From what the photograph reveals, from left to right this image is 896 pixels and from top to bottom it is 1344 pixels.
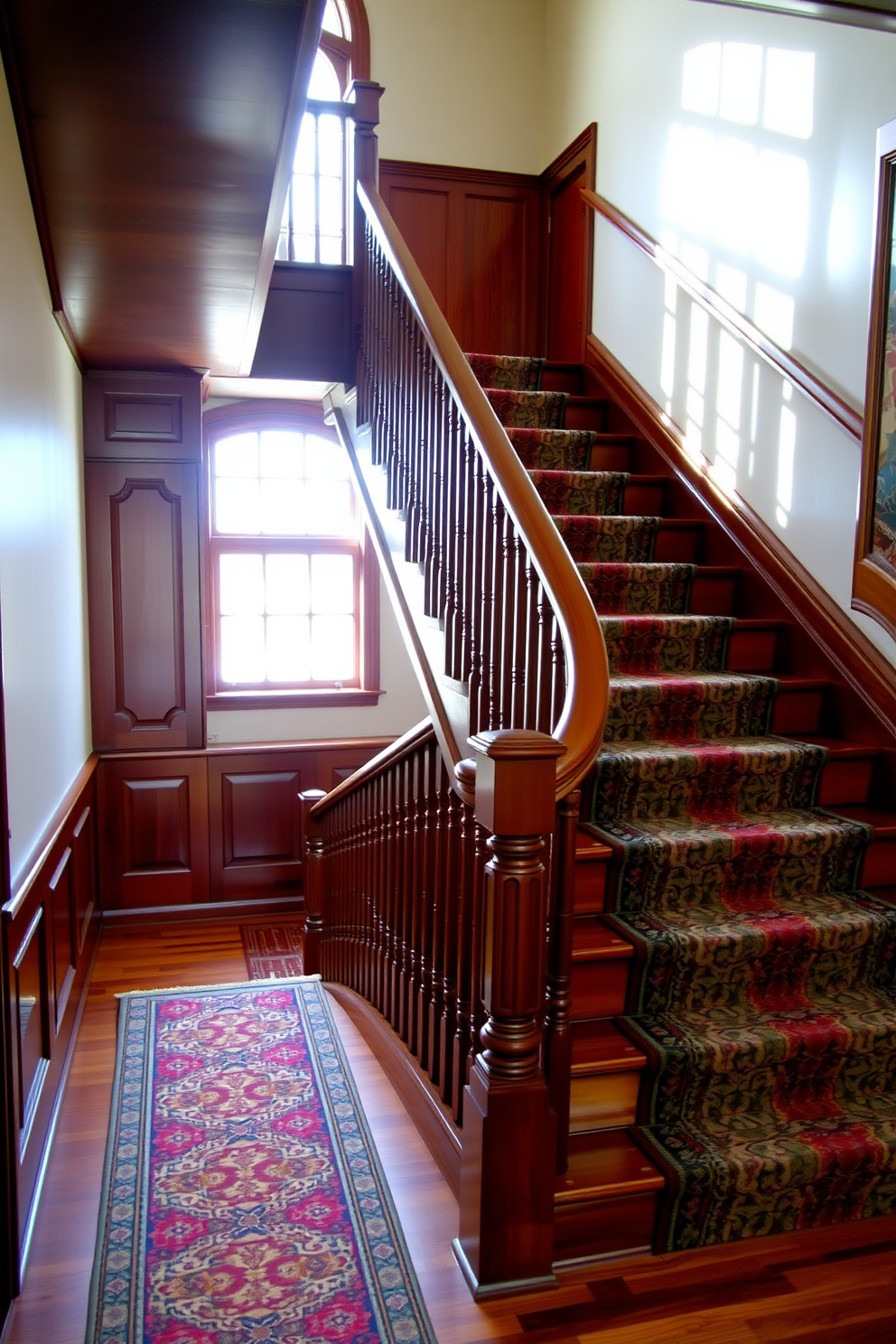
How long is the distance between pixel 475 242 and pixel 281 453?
73.2 inches

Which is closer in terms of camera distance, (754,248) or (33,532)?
(33,532)

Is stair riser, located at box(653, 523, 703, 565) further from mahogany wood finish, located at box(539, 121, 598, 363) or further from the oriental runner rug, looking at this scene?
the oriental runner rug

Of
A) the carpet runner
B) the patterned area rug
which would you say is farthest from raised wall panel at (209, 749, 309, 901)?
the carpet runner

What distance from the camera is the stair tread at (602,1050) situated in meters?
2.30

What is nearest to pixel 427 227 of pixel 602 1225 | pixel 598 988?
pixel 598 988

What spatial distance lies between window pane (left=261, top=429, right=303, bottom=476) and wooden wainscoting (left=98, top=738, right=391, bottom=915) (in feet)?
5.54

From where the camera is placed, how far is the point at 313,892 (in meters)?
4.55

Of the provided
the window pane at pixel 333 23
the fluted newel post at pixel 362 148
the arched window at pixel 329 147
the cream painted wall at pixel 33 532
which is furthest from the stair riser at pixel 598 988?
the window pane at pixel 333 23

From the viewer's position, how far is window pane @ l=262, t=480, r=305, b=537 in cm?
618

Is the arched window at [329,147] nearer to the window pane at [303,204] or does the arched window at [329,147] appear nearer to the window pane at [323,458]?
the window pane at [303,204]

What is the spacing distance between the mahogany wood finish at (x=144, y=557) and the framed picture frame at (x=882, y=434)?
3645mm

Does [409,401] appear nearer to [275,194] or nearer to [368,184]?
[275,194]

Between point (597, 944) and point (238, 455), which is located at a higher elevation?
point (238, 455)

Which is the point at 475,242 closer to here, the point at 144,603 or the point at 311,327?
the point at 311,327
